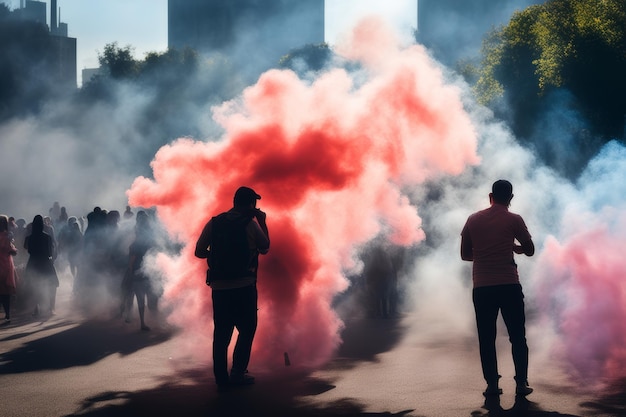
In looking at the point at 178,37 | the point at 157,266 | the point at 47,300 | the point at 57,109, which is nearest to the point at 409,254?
the point at 157,266

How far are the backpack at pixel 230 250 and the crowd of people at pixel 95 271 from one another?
5.61m

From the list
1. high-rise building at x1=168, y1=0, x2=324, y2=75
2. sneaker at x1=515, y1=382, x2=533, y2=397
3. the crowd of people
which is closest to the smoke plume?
sneaker at x1=515, y1=382, x2=533, y2=397

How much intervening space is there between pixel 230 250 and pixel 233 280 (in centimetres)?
26

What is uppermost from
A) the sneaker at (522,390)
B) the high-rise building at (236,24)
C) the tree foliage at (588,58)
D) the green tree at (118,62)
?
the high-rise building at (236,24)

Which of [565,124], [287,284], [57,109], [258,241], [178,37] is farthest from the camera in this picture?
[178,37]

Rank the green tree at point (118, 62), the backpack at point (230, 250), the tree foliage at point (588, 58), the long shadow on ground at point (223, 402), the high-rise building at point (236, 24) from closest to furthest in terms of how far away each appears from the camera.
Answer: the long shadow on ground at point (223, 402) → the backpack at point (230, 250) → the tree foliage at point (588, 58) → the green tree at point (118, 62) → the high-rise building at point (236, 24)

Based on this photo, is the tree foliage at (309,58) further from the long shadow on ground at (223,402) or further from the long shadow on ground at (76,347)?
the long shadow on ground at (223,402)

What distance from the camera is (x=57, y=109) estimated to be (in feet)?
218

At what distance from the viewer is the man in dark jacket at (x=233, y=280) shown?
8688 mm

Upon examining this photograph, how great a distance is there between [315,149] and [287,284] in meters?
1.44

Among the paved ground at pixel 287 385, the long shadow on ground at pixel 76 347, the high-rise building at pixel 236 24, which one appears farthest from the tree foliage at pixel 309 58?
the high-rise building at pixel 236 24

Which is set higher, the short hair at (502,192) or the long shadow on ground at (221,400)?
the short hair at (502,192)

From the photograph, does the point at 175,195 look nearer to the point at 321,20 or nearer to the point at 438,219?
the point at 438,219

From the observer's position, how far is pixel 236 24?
16975 centimetres
